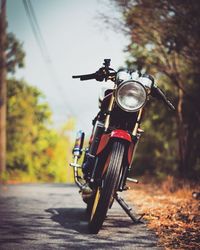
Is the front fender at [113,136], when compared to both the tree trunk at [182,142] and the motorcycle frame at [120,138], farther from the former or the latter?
the tree trunk at [182,142]

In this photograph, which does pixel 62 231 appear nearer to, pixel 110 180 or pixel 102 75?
pixel 110 180

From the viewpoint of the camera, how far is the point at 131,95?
15.3ft

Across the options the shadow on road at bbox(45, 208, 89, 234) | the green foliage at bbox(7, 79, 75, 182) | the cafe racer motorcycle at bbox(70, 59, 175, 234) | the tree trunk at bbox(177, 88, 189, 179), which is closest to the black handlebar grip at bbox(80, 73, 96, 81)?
the cafe racer motorcycle at bbox(70, 59, 175, 234)

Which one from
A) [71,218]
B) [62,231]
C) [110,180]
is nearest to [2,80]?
[71,218]

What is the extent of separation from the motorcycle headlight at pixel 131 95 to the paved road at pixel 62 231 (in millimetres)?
1336

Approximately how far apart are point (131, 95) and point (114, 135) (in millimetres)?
445

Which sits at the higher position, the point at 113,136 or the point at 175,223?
the point at 113,136

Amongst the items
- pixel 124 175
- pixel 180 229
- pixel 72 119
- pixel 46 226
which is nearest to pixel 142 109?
pixel 124 175

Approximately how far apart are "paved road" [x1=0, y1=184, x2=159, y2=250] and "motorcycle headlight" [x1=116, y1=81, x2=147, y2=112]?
52.6 inches

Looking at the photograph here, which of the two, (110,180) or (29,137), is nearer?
(110,180)

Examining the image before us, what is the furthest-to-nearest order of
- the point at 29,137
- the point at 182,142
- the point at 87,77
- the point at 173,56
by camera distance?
1. the point at 29,137
2. the point at 182,142
3. the point at 173,56
4. the point at 87,77

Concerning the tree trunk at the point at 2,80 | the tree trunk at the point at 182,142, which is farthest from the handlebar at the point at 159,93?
the tree trunk at the point at 2,80

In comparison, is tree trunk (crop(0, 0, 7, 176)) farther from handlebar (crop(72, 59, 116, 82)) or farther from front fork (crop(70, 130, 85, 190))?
handlebar (crop(72, 59, 116, 82))

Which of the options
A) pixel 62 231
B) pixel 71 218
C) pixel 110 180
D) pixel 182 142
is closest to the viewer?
pixel 110 180
